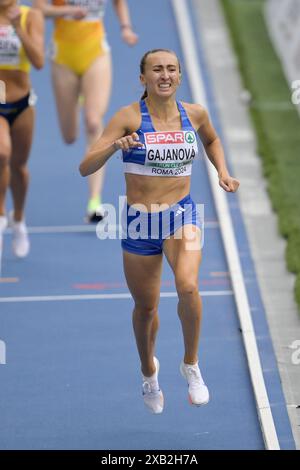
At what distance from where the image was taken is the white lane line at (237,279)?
377 inches

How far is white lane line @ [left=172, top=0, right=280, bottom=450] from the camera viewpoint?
958 centimetres

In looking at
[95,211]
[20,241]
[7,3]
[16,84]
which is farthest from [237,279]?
[7,3]

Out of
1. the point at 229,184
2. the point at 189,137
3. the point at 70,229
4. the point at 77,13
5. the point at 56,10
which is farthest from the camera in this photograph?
the point at 70,229

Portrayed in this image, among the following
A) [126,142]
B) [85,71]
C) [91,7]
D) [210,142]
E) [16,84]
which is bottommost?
[126,142]

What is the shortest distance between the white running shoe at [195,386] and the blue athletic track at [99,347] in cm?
36

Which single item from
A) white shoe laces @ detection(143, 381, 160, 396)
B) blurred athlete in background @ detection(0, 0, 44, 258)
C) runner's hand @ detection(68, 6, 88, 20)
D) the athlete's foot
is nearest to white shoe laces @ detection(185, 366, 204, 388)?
white shoe laces @ detection(143, 381, 160, 396)

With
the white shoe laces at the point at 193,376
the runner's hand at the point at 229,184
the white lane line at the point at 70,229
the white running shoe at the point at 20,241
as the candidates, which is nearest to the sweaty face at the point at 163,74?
the runner's hand at the point at 229,184

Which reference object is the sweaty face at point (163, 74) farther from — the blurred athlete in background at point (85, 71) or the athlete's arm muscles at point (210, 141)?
the blurred athlete in background at point (85, 71)

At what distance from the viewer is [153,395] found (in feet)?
30.9

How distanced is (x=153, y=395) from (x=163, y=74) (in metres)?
2.22

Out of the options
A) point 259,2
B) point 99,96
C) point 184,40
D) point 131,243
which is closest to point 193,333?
point 131,243

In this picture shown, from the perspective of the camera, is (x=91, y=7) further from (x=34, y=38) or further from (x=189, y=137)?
(x=189, y=137)

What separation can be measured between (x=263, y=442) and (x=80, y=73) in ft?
17.8
